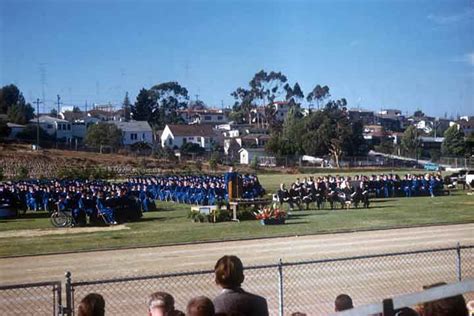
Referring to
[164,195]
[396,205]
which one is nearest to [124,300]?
[396,205]

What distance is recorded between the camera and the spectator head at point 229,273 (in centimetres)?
519

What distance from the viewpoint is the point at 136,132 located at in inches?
4188

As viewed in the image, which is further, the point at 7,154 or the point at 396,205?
the point at 7,154

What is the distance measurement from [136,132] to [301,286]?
9716cm

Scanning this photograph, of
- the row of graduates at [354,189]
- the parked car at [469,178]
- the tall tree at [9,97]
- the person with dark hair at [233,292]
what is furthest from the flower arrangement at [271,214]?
the tall tree at [9,97]

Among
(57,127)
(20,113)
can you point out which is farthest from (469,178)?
(57,127)

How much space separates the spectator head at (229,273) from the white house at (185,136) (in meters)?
102

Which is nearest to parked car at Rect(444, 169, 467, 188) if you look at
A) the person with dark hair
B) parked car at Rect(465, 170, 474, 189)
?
parked car at Rect(465, 170, 474, 189)

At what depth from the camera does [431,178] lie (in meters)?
38.1

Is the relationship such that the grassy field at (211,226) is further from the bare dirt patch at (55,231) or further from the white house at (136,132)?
the white house at (136,132)

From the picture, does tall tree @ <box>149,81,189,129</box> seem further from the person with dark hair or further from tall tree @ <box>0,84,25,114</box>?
the person with dark hair

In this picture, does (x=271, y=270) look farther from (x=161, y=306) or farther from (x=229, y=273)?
(x=161, y=306)

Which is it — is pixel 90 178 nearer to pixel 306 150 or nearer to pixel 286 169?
pixel 286 169

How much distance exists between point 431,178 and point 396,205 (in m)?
8.54
